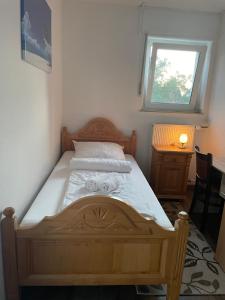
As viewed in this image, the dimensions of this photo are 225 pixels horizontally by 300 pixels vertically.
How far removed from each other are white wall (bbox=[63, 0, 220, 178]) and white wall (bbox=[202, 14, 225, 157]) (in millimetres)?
193

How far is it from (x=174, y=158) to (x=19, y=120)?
199 cm

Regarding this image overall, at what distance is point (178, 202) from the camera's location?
10.0ft

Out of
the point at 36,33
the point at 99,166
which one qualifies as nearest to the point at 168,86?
the point at 99,166

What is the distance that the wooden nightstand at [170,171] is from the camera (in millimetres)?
2914

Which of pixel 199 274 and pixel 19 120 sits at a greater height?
pixel 19 120

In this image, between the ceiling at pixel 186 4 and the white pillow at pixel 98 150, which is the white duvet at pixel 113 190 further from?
the ceiling at pixel 186 4

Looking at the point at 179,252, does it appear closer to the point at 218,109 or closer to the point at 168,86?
the point at 218,109

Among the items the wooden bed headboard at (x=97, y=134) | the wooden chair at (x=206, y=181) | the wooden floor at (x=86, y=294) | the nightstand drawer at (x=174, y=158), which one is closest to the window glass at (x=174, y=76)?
the wooden bed headboard at (x=97, y=134)

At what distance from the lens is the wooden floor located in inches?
60.2

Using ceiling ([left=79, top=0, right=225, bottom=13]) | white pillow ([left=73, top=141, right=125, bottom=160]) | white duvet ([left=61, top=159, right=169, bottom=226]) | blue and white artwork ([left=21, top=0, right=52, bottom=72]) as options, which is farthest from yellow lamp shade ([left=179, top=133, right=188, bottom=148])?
blue and white artwork ([left=21, top=0, right=52, bottom=72])

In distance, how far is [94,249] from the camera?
1.37m

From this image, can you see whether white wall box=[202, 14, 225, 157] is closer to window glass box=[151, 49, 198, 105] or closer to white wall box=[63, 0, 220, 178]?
white wall box=[63, 0, 220, 178]

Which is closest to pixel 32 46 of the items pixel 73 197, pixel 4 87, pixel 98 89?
pixel 4 87

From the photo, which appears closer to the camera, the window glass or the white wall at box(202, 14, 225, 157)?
the white wall at box(202, 14, 225, 157)
